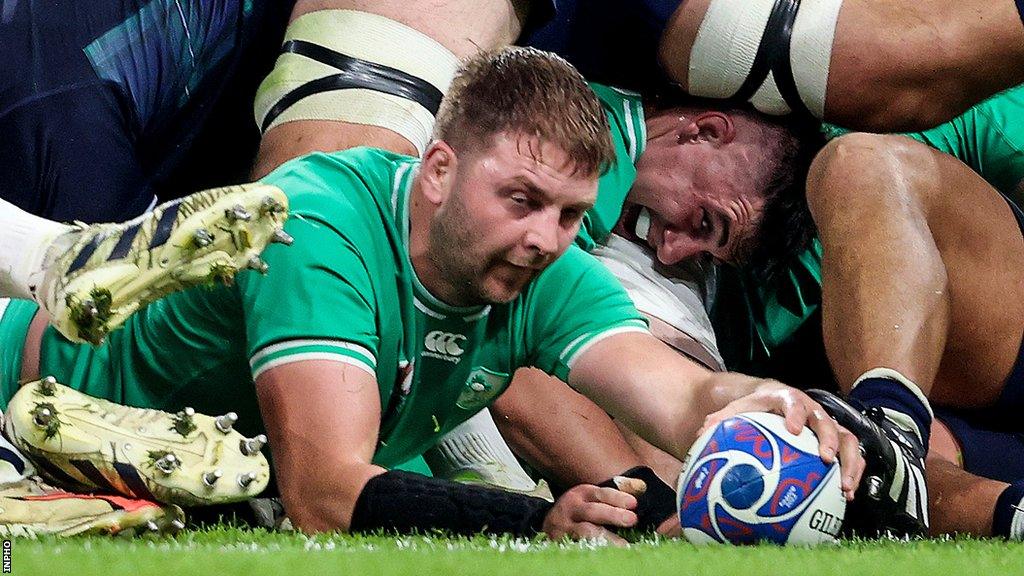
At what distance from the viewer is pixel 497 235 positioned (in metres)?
2.12

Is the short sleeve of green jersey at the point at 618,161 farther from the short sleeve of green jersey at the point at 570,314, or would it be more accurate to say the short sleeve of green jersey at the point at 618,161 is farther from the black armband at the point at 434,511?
the black armband at the point at 434,511

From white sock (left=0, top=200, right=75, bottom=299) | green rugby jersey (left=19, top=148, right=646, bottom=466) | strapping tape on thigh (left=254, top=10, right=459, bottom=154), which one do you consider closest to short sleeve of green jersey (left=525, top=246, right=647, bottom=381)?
green rugby jersey (left=19, top=148, right=646, bottom=466)

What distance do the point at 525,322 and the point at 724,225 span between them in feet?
3.57

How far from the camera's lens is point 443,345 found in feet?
7.47

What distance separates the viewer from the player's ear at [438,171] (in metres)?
2.16

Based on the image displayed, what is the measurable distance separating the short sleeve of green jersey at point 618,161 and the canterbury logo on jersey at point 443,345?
2.76 ft

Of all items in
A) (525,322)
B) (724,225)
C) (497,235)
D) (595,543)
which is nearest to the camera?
(595,543)

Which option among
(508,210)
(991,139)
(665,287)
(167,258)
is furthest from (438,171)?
(991,139)

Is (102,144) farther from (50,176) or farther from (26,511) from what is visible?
(26,511)

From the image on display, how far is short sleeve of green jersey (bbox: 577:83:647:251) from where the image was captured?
3.13 m

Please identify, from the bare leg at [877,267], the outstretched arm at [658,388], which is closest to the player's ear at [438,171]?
the outstretched arm at [658,388]

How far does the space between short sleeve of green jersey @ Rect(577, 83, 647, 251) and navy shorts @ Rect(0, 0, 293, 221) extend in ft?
2.71

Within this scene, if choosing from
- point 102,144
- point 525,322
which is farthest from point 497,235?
point 102,144

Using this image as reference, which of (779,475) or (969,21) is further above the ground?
(969,21)
